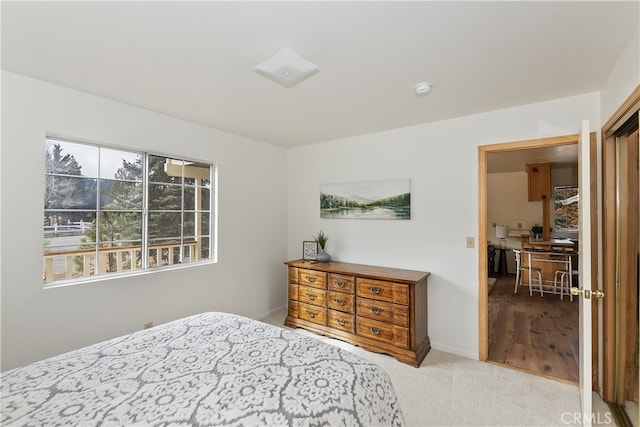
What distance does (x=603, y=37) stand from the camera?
1636mm

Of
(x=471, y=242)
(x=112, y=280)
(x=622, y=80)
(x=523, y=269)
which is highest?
(x=622, y=80)

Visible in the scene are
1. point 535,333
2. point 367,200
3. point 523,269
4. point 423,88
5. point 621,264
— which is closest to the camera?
point 621,264

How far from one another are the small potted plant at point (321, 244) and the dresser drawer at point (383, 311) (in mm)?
799

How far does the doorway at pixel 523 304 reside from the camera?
8.86ft

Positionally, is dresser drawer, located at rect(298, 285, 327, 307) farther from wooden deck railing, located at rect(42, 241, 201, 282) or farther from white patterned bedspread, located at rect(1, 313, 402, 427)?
white patterned bedspread, located at rect(1, 313, 402, 427)

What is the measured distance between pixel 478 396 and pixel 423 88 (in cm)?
242

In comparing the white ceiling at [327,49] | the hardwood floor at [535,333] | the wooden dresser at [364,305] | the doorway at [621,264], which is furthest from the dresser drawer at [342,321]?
the white ceiling at [327,49]

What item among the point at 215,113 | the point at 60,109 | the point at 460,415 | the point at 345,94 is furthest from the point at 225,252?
the point at 460,415

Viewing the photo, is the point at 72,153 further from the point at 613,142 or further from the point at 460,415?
the point at 613,142

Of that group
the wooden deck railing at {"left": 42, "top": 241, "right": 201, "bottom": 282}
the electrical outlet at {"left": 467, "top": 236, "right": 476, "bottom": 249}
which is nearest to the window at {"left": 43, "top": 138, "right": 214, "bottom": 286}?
the wooden deck railing at {"left": 42, "top": 241, "right": 201, "bottom": 282}

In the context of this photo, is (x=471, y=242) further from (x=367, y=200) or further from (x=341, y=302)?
(x=341, y=302)

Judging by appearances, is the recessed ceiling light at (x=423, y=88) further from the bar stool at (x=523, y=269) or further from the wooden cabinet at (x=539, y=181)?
the wooden cabinet at (x=539, y=181)

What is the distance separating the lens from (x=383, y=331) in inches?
115

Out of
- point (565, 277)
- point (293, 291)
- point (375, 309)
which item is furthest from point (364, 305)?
point (565, 277)
